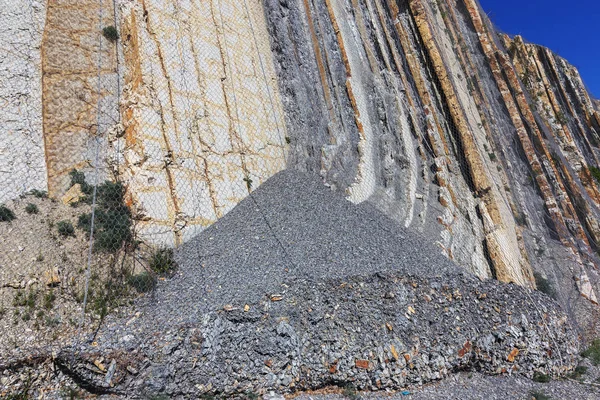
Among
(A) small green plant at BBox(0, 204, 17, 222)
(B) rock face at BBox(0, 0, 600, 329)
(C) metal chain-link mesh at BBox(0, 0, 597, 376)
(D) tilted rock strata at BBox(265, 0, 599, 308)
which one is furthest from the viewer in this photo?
(D) tilted rock strata at BBox(265, 0, 599, 308)

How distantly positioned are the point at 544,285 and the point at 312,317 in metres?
6.29

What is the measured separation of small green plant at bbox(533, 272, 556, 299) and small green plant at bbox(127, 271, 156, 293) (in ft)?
25.6

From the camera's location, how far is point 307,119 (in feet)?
33.7

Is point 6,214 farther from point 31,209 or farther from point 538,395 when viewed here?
point 538,395

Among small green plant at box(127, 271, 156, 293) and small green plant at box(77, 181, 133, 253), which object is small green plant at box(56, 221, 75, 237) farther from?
small green plant at box(127, 271, 156, 293)

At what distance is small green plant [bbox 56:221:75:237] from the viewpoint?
6.09 m

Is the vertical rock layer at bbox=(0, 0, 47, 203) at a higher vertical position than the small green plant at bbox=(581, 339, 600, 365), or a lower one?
higher

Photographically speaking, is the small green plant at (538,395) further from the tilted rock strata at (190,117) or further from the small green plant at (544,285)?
the tilted rock strata at (190,117)

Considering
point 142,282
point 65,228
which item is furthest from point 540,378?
point 65,228

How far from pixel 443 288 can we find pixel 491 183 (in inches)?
186

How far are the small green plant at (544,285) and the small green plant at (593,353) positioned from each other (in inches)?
44.2

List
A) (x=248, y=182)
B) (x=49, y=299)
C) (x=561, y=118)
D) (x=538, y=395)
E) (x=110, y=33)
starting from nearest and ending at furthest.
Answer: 1. (x=49, y=299)
2. (x=538, y=395)
3. (x=110, y=33)
4. (x=248, y=182)
5. (x=561, y=118)

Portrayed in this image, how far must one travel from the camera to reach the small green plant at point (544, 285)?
951 centimetres

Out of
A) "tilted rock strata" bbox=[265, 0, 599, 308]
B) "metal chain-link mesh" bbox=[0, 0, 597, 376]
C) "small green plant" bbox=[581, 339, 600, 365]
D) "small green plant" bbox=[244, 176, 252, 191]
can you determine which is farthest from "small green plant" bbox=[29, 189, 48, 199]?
"small green plant" bbox=[581, 339, 600, 365]
